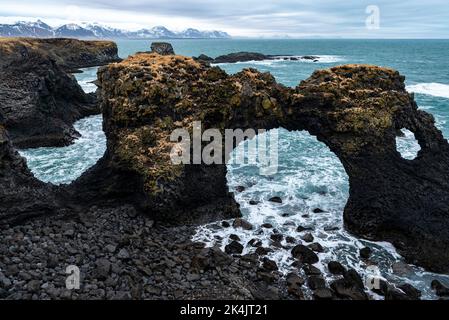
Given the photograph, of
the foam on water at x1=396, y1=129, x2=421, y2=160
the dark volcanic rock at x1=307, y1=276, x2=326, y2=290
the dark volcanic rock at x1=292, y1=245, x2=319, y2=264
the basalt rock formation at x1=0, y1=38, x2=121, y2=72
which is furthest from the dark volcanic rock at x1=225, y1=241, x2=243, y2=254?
the basalt rock formation at x1=0, y1=38, x2=121, y2=72

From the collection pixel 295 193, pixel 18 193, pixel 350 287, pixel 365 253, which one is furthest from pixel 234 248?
pixel 18 193

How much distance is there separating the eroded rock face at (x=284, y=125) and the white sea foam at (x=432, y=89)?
5610 centimetres

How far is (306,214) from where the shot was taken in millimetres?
28469

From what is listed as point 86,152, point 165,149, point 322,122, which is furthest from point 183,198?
point 86,152

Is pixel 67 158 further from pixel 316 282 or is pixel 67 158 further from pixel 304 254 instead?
pixel 316 282

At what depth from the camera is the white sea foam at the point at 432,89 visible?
76688 millimetres

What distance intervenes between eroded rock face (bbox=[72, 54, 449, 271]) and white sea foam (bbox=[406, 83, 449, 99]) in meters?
56.1

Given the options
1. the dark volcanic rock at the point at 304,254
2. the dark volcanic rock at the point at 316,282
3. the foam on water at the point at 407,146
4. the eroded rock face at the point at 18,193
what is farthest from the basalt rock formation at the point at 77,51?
the dark volcanic rock at the point at 316,282

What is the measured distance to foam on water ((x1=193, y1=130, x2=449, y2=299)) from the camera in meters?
22.7

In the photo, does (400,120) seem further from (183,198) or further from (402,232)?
(183,198)

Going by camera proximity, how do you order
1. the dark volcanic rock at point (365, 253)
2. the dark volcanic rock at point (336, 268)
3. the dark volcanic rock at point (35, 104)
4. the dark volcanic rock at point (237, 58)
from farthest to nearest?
1. the dark volcanic rock at point (237, 58)
2. the dark volcanic rock at point (35, 104)
3. the dark volcanic rock at point (365, 253)
4. the dark volcanic rock at point (336, 268)

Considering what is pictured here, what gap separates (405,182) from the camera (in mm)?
26391

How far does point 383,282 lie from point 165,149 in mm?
15706

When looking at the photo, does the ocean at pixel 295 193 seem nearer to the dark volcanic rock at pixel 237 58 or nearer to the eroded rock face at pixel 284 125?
the eroded rock face at pixel 284 125
